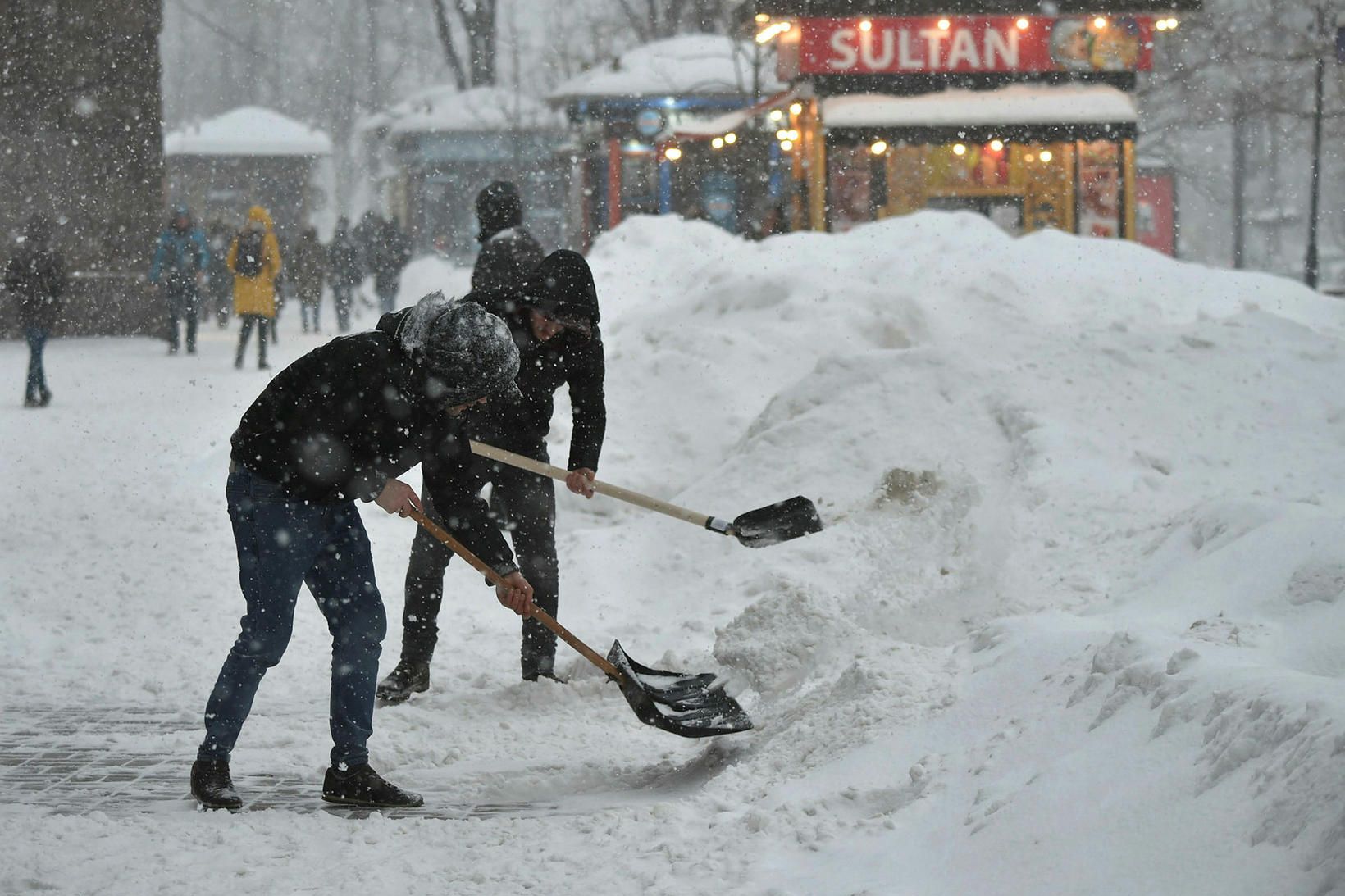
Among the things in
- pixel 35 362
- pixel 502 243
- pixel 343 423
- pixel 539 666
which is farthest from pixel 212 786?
pixel 35 362

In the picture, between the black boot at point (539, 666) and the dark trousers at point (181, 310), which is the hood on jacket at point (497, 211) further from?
the dark trousers at point (181, 310)

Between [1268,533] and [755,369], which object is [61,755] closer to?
[1268,533]

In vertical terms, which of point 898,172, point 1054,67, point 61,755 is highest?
point 1054,67

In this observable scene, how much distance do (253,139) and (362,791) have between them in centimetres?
3637

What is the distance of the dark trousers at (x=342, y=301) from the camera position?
20.9 metres

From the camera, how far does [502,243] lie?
666 centimetres

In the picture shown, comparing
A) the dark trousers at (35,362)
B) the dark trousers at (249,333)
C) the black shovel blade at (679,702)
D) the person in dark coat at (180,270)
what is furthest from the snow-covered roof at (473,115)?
the black shovel blade at (679,702)

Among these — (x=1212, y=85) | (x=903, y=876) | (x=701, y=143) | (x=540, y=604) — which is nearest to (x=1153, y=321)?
(x=540, y=604)

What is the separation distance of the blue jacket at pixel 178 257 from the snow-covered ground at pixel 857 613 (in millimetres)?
4092

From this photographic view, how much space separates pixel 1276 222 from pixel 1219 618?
165 feet

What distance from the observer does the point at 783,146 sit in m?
24.8

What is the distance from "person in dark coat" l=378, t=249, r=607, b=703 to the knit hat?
1.29 metres


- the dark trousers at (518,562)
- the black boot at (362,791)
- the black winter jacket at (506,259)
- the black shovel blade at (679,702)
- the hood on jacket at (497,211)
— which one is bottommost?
the black boot at (362,791)

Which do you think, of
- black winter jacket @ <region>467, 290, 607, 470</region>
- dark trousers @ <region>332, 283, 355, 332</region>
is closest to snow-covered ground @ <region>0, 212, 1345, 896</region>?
black winter jacket @ <region>467, 290, 607, 470</region>
